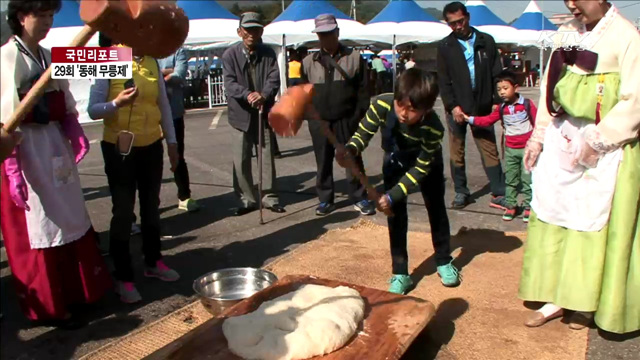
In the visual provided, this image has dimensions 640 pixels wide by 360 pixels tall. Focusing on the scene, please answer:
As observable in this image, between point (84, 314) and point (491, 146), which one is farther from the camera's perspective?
point (491, 146)

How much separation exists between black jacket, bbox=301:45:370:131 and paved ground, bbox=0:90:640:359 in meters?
1.10

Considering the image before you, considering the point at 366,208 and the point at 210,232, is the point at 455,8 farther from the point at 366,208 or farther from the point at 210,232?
the point at 210,232

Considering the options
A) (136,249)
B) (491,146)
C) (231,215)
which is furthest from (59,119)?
(491,146)

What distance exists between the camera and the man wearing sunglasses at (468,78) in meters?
5.97

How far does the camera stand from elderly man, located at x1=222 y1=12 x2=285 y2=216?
5922mm

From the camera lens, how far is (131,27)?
153 centimetres

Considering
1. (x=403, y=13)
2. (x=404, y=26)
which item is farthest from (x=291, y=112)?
(x=403, y=13)

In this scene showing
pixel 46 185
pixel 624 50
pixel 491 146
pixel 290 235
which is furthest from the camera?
pixel 491 146

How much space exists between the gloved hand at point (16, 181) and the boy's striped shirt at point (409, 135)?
1.98 metres

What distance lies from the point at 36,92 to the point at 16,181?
7.14ft

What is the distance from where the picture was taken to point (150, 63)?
403cm

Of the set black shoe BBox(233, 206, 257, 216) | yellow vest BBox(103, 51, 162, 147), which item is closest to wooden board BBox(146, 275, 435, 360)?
yellow vest BBox(103, 51, 162, 147)

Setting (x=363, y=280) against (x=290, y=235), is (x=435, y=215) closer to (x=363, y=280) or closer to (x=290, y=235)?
(x=363, y=280)

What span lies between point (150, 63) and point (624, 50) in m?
3.00
